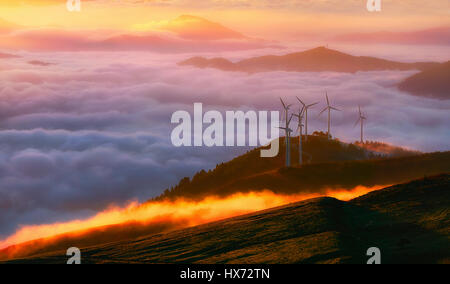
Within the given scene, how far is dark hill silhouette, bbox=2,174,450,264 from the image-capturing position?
93625mm

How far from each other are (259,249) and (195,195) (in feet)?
302

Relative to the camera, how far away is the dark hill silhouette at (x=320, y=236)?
9362cm

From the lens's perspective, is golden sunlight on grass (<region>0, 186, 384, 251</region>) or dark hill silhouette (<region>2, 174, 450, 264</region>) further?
golden sunlight on grass (<region>0, 186, 384, 251</region>)

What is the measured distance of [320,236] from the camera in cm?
10288

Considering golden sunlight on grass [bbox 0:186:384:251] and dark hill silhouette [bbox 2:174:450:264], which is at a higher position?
golden sunlight on grass [bbox 0:186:384:251]

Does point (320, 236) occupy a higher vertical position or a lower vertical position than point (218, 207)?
lower

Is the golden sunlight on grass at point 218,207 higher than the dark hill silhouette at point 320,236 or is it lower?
higher

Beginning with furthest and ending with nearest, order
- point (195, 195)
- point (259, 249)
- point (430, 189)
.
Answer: point (195, 195) → point (430, 189) → point (259, 249)

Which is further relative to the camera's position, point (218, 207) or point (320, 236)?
point (218, 207)

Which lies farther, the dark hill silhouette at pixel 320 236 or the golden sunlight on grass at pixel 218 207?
the golden sunlight on grass at pixel 218 207

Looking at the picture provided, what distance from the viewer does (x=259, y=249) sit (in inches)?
4028
